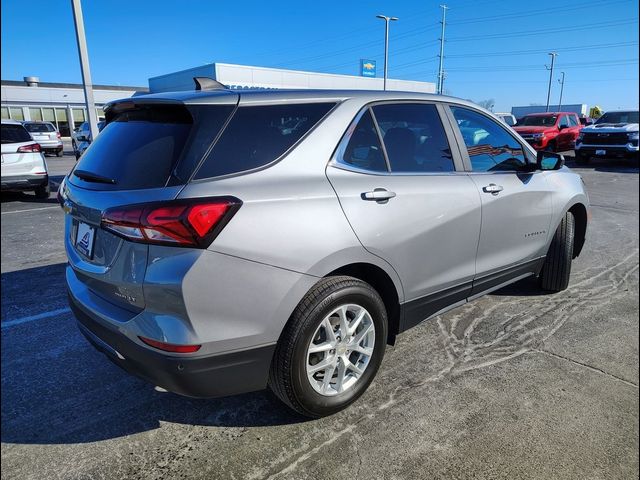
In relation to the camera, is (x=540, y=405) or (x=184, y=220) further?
(x=540, y=405)

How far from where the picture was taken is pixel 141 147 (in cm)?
224

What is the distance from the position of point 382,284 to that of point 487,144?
1606mm

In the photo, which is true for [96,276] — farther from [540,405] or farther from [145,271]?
[540,405]

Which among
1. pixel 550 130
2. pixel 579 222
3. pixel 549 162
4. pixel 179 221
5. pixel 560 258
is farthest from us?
pixel 550 130

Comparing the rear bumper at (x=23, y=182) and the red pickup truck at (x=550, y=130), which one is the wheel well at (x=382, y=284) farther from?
the red pickup truck at (x=550, y=130)

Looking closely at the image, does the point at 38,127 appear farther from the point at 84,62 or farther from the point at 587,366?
the point at 587,366

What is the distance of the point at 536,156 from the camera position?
3812 mm

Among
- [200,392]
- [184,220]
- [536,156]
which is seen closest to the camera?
[184,220]

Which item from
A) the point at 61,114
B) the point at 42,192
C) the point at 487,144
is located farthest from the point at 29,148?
the point at 61,114

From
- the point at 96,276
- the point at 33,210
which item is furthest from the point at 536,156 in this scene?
the point at 33,210

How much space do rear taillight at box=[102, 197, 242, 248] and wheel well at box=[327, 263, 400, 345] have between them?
74 centimetres

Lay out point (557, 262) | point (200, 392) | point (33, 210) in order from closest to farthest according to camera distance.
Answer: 1. point (200, 392)
2. point (557, 262)
3. point (33, 210)

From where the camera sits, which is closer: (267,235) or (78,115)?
(267,235)

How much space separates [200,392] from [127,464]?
56 cm
